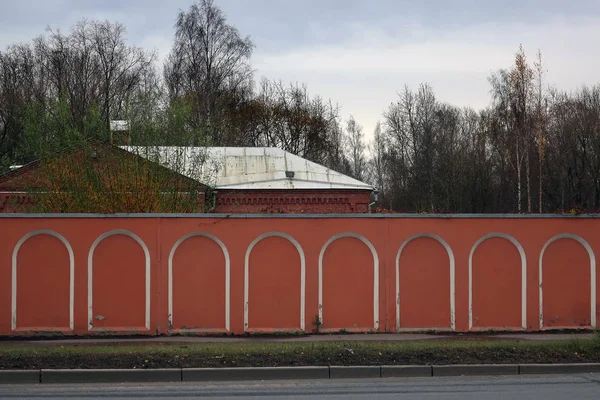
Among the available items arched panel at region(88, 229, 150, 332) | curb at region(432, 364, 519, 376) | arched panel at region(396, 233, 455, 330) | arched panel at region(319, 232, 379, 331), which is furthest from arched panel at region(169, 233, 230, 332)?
curb at region(432, 364, 519, 376)

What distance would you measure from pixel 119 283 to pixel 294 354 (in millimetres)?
5458

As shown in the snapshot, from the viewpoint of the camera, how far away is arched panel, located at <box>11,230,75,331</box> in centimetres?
1758

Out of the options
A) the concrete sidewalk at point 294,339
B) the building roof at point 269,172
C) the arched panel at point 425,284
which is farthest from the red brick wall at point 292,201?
the concrete sidewalk at point 294,339

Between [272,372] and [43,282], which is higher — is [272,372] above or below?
below

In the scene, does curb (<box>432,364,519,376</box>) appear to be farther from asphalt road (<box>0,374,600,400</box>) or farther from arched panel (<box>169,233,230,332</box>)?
arched panel (<box>169,233,230,332</box>)

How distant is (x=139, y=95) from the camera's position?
76.9 feet

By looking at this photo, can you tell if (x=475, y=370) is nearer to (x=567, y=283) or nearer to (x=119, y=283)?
(x=567, y=283)

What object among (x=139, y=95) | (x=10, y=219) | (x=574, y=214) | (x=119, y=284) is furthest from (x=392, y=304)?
(x=139, y=95)

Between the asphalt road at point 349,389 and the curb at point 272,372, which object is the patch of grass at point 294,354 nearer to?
the curb at point 272,372

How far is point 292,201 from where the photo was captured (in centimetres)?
4206

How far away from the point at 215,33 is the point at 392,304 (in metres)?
45.0

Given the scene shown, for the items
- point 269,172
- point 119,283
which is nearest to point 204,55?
point 269,172

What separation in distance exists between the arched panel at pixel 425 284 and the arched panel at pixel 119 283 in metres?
5.49

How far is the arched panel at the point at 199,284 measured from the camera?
1784 cm
